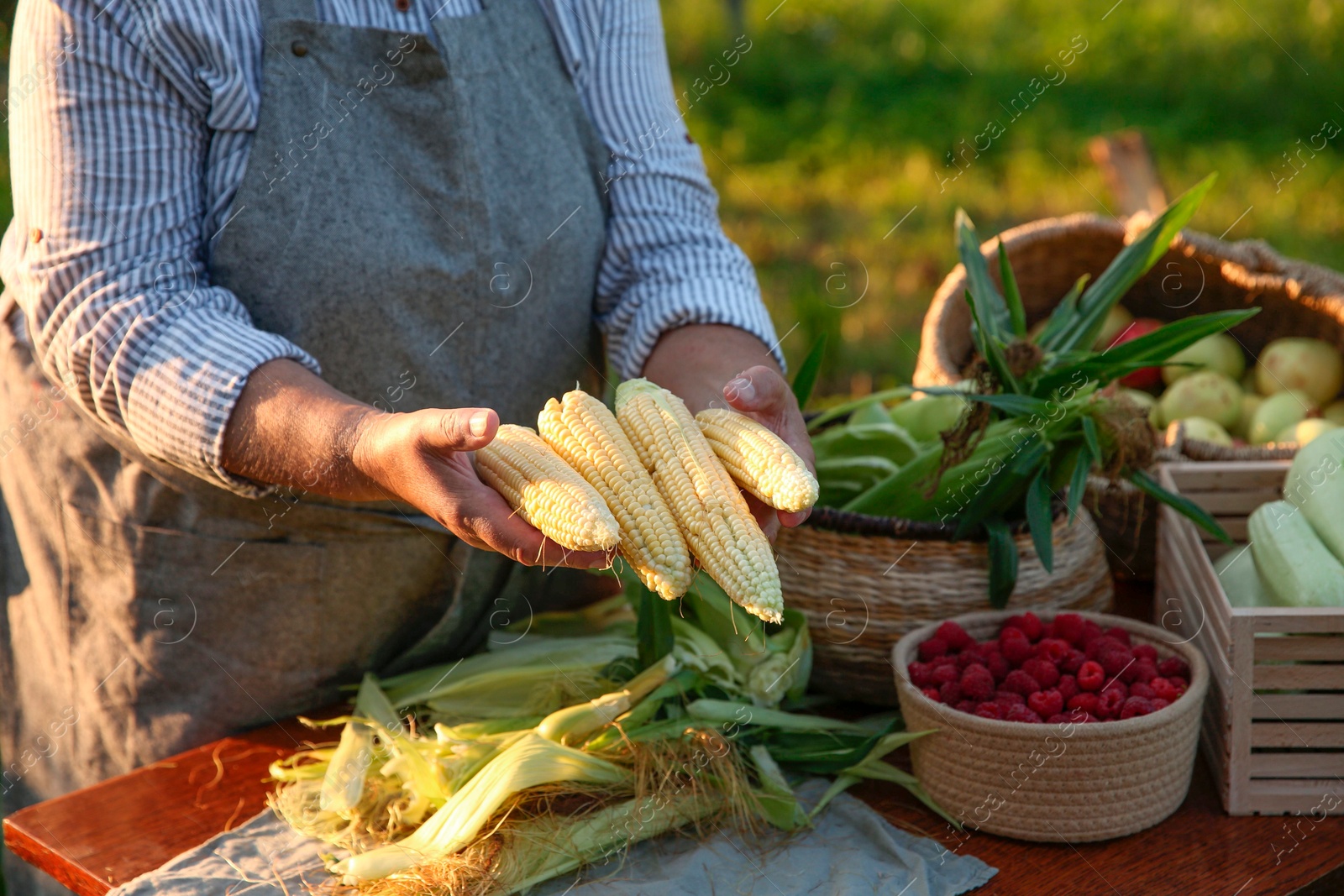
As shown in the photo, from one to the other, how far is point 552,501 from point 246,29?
30.0 inches

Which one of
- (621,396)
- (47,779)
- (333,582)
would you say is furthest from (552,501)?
(47,779)

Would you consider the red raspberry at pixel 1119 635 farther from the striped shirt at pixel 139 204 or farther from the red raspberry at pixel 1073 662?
the striped shirt at pixel 139 204

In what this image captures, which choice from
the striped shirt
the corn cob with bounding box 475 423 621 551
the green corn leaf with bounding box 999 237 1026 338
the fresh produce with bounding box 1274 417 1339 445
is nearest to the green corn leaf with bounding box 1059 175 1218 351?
the green corn leaf with bounding box 999 237 1026 338

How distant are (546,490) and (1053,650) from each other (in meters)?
0.64

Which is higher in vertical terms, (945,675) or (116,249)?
(116,249)

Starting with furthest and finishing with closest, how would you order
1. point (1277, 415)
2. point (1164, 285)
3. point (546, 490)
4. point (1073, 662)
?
point (1164, 285) < point (1277, 415) < point (1073, 662) < point (546, 490)

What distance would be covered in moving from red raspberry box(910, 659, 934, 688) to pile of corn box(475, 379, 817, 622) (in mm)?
344

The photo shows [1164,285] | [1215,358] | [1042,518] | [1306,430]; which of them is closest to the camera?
[1042,518]

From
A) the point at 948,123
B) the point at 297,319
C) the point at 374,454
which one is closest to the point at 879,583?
the point at 374,454

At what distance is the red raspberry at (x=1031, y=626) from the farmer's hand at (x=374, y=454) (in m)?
0.59

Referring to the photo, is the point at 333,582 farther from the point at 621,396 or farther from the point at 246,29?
Result: the point at 246,29

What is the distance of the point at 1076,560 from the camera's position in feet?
5.15

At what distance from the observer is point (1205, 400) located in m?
2.14

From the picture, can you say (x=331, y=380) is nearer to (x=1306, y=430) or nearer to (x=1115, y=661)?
(x=1115, y=661)
